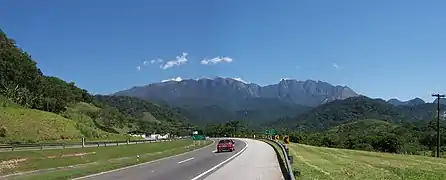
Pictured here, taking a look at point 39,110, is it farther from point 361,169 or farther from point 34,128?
point 361,169

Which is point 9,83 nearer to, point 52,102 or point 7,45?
point 52,102

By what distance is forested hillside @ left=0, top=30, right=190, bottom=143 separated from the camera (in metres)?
74.2

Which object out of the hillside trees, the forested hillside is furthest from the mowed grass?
the hillside trees

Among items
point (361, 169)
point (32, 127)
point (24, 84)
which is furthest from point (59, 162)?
point (24, 84)

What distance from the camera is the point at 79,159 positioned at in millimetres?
36594

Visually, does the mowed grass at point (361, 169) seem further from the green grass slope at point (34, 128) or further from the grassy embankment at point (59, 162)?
the green grass slope at point (34, 128)

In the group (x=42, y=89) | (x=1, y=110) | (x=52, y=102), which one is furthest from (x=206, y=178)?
(x=42, y=89)

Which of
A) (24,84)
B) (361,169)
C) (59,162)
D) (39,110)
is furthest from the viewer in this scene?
(24,84)

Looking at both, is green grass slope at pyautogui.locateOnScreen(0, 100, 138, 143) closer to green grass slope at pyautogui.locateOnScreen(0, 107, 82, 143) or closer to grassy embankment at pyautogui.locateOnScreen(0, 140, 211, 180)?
green grass slope at pyautogui.locateOnScreen(0, 107, 82, 143)

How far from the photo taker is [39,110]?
92062 millimetres

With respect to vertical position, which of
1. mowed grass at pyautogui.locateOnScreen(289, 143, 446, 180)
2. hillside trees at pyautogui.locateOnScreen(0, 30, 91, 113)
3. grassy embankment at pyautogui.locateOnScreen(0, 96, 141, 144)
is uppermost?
hillside trees at pyautogui.locateOnScreen(0, 30, 91, 113)

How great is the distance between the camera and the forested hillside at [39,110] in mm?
74250

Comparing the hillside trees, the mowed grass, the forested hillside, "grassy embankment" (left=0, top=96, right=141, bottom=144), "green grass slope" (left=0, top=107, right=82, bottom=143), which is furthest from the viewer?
the hillside trees

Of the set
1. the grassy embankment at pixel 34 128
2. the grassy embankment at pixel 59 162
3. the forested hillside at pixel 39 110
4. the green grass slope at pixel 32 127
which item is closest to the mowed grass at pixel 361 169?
the grassy embankment at pixel 59 162
